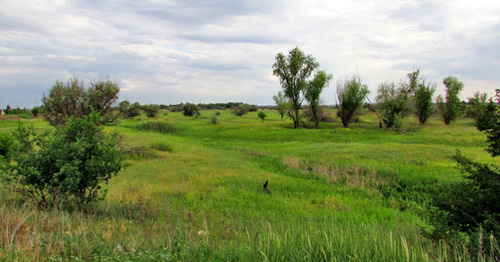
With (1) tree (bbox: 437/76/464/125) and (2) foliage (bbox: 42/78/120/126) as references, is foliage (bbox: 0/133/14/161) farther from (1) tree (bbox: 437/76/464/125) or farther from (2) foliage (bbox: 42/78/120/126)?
(1) tree (bbox: 437/76/464/125)

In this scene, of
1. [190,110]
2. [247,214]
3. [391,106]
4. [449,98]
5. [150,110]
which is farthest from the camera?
[190,110]

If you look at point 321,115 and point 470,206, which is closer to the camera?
point 470,206

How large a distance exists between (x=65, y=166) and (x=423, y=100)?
61349 mm

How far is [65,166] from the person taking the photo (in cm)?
601

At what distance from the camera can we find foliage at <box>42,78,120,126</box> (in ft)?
64.0

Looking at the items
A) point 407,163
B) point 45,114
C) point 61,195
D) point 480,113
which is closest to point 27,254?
point 61,195

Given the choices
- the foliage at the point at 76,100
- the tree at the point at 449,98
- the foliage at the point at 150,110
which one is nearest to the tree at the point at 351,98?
the tree at the point at 449,98

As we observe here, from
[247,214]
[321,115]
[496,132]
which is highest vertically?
[321,115]

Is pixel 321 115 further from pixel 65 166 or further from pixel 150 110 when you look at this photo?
pixel 65 166

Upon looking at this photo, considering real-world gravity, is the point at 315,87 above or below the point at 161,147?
above

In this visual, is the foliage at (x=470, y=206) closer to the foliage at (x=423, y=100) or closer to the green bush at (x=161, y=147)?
the green bush at (x=161, y=147)

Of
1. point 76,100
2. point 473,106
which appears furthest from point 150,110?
point 473,106

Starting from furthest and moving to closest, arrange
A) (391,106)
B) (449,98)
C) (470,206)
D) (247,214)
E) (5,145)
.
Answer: (449,98) → (391,106) → (5,145) → (247,214) → (470,206)

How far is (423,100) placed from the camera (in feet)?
171
